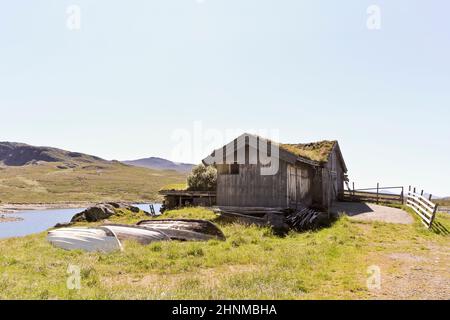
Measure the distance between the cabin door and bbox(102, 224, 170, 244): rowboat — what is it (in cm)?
913

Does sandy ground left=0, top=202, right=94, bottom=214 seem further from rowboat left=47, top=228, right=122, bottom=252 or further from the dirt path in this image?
the dirt path

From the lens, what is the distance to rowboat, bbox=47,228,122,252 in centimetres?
1302

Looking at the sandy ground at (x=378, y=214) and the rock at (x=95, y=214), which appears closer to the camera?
the sandy ground at (x=378, y=214)

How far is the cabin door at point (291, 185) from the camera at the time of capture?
842 inches

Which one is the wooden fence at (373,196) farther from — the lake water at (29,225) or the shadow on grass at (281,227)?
the lake water at (29,225)

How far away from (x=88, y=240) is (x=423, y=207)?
2172 centimetres

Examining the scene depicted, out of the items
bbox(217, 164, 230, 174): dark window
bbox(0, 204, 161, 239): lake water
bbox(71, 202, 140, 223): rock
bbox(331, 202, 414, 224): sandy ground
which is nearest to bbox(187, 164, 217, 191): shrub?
bbox(71, 202, 140, 223): rock

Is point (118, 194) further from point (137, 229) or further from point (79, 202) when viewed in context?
point (137, 229)

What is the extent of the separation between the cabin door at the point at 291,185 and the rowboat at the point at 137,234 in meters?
9.13

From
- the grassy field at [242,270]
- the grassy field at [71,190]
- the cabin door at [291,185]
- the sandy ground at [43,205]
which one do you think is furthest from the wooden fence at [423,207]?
the grassy field at [71,190]

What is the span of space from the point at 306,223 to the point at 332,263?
984 cm

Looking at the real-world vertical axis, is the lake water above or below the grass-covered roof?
below

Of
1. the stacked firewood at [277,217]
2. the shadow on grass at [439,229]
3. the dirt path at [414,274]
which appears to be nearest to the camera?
the dirt path at [414,274]
